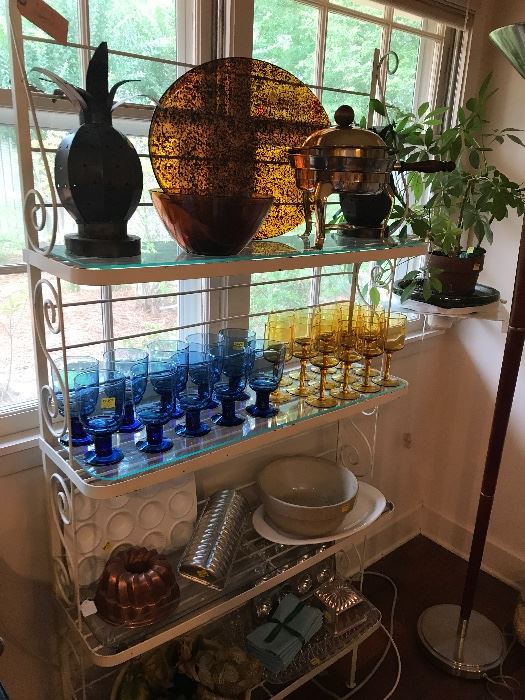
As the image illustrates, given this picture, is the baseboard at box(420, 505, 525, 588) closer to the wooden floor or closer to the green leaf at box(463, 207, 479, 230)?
the wooden floor

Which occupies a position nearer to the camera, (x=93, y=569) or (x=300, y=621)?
(x=93, y=569)

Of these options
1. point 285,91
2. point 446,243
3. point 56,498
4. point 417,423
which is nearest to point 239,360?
point 56,498

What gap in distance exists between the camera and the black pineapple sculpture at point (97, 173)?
901 millimetres

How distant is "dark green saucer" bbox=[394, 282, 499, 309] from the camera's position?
1.71m

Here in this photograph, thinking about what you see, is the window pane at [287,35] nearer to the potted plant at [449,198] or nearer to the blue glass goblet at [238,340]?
the potted plant at [449,198]

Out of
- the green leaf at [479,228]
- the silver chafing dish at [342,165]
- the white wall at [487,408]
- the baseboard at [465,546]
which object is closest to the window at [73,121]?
the silver chafing dish at [342,165]

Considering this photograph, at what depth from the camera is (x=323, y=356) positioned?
4.88ft

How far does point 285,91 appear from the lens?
1295 millimetres

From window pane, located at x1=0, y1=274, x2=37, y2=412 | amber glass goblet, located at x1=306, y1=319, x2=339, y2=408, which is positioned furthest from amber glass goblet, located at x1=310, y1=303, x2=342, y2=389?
window pane, located at x1=0, y1=274, x2=37, y2=412

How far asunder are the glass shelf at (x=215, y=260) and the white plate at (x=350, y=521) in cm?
70

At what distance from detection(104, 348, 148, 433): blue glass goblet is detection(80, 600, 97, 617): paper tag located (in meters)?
0.36

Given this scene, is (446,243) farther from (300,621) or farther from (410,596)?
(410,596)

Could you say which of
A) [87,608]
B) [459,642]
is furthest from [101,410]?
[459,642]

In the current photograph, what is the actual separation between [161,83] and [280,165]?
1.09 feet
